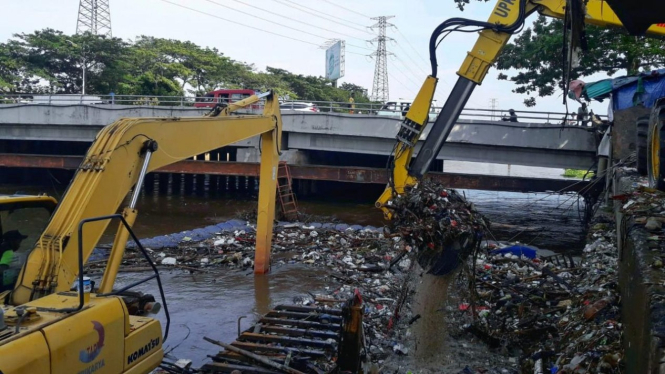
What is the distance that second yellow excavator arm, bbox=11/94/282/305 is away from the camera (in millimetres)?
4055

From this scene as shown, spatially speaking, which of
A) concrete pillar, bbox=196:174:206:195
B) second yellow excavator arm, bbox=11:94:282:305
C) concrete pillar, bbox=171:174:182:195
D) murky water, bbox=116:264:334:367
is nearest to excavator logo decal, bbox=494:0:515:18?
second yellow excavator arm, bbox=11:94:282:305

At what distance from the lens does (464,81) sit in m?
11.2

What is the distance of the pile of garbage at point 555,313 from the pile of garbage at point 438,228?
1.51 feet

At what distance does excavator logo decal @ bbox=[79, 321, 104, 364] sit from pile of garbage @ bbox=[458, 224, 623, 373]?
11.8 feet

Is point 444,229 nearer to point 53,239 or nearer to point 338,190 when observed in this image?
point 53,239

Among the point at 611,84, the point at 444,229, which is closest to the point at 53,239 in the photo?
the point at 444,229

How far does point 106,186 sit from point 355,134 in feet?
55.6

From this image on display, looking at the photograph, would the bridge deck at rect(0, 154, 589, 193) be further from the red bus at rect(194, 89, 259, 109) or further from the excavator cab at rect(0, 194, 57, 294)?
the excavator cab at rect(0, 194, 57, 294)

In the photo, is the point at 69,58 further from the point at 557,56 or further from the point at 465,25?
the point at 465,25

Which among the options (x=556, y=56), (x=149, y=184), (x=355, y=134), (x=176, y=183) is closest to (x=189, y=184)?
(x=176, y=183)

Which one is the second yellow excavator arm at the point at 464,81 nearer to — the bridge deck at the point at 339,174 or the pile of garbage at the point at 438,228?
the pile of garbage at the point at 438,228

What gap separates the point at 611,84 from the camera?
14453mm

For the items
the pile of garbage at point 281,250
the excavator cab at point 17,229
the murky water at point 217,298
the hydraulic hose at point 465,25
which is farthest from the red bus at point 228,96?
the excavator cab at point 17,229

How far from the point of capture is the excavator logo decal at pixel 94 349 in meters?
3.27
